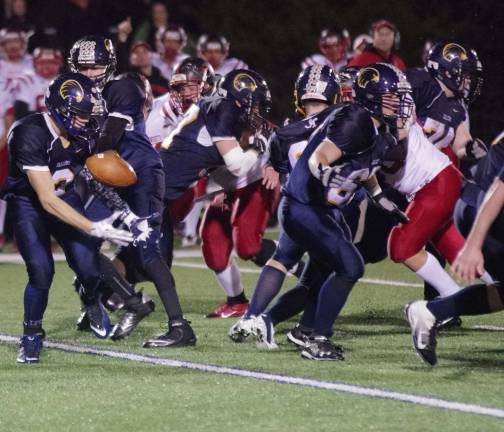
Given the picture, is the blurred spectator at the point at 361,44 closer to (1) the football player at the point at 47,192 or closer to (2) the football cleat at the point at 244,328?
(2) the football cleat at the point at 244,328

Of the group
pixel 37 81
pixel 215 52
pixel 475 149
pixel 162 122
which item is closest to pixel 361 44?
pixel 215 52

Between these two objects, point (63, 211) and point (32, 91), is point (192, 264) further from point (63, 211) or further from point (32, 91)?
point (63, 211)

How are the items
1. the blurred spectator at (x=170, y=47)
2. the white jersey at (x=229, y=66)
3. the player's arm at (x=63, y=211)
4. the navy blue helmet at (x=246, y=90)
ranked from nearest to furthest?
the player's arm at (x=63, y=211) < the navy blue helmet at (x=246, y=90) < the white jersey at (x=229, y=66) < the blurred spectator at (x=170, y=47)

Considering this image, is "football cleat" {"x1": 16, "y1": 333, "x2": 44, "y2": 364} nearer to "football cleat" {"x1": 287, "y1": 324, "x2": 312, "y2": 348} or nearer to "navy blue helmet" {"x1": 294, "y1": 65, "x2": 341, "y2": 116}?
"football cleat" {"x1": 287, "y1": 324, "x2": 312, "y2": 348}

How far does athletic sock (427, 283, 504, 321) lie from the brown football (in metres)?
1.63

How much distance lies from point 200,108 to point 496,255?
235cm

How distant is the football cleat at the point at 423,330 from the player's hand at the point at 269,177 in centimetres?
217

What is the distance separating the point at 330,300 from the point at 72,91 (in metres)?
1.51

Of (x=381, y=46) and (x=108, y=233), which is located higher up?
(x=381, y=46)

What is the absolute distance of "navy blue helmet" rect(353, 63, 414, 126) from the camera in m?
6.25

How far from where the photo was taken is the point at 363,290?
8969mm

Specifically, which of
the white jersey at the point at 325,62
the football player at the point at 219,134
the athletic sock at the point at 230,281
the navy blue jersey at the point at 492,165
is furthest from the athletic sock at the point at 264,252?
the white jersey at the point at 325,62

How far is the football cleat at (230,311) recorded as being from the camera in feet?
25.7

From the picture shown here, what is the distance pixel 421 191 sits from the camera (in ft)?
22.1
